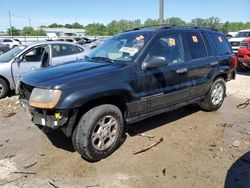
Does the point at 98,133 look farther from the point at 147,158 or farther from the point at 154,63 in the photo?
the point at 154,63

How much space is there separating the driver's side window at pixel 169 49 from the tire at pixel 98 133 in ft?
3.92

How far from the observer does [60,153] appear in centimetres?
439

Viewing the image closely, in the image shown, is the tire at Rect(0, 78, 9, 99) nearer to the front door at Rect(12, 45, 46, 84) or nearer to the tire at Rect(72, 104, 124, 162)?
the front door at Rect(12, 45, 46, 84)

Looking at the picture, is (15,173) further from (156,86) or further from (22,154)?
(156,86)

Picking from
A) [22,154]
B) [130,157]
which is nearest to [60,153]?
[22,154]

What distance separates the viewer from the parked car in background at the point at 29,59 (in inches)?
309

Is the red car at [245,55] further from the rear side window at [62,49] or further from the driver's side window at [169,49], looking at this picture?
the driver's side window at [169,49]

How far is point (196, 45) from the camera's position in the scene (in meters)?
5.55

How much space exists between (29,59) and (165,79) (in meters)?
4.99

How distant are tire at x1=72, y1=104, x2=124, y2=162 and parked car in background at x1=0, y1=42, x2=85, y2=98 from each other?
4192 millimetres

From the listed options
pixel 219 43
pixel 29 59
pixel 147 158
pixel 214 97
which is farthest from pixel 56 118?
pixel 29 59

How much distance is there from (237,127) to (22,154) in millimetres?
4024

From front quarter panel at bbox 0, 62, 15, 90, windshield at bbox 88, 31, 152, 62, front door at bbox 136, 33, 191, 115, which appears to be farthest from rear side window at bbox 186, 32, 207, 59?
front quarter panel at bbox 0, 62, 15, 90

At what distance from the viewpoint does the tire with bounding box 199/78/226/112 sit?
619 cm
